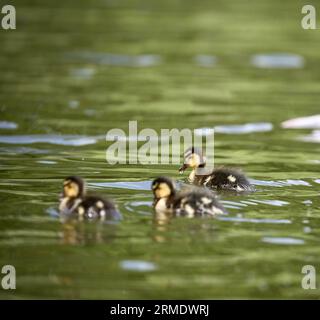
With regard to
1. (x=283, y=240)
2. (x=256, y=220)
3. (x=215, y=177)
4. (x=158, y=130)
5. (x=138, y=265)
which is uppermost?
(x=158, y=130)

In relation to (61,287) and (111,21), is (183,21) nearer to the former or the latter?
(111,21)

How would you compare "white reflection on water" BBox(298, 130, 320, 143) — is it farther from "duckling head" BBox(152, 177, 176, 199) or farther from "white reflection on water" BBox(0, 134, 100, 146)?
"duckling head" BBox(152, 177, 176, 199)

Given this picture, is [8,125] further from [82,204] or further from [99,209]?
[99,209]

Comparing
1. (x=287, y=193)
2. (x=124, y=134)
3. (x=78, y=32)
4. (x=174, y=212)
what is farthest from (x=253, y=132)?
(x=78, y=32)

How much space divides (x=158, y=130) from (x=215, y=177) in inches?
105

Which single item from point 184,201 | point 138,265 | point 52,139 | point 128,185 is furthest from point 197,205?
point 52,139

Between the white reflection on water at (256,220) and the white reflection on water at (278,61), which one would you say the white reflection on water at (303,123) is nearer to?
the white reflection on water at (278,61)

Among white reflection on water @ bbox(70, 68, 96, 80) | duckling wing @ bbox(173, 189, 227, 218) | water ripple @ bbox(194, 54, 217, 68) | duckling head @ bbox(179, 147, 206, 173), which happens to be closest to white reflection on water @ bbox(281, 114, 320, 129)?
duckling head @ bbox(179, 147, 206, 173)

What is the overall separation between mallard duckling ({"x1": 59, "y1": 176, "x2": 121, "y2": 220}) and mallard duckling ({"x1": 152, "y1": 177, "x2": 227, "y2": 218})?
410 mm

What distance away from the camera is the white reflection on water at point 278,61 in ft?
49.1

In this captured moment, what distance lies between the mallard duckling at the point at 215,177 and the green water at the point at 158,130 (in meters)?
0.18

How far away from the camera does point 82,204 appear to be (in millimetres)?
6879

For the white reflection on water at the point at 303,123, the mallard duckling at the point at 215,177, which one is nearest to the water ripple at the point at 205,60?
the white reflection on water at the point at 303,123

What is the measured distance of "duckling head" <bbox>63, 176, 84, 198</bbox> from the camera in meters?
7.03
